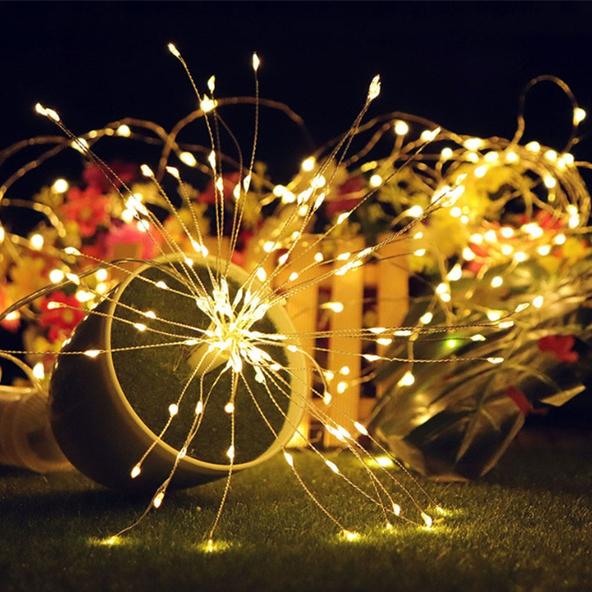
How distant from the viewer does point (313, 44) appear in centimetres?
324

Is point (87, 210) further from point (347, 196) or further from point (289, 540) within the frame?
point (289, 540)

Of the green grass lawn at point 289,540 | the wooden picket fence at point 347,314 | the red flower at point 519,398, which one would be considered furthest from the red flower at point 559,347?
the wooden picket fence at point 347,314

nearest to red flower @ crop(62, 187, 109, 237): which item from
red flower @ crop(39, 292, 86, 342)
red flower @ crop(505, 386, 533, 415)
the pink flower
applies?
the pink flower

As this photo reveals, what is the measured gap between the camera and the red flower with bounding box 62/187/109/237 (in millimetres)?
2852

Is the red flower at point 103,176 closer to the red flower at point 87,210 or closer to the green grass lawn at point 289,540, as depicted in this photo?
the red flower at point 87,210

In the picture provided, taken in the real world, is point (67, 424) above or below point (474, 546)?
above

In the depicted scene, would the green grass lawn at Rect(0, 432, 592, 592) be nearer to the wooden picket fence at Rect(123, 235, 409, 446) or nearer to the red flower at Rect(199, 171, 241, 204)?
the wooden picket fence at Rect(123, 235, 409, 446)

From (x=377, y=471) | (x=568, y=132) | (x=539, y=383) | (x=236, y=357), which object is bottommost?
(x=377, y=471)

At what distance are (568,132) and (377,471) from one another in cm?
145

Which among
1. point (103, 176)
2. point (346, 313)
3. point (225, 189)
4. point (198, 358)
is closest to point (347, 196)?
point (346, 313)

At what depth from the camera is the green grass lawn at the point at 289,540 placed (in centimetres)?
130

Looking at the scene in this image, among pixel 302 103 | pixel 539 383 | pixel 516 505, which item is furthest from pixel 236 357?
pixel 302 103

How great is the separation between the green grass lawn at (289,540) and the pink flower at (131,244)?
0.70m

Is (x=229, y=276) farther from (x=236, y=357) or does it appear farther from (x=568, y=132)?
(x=568, y=132)
